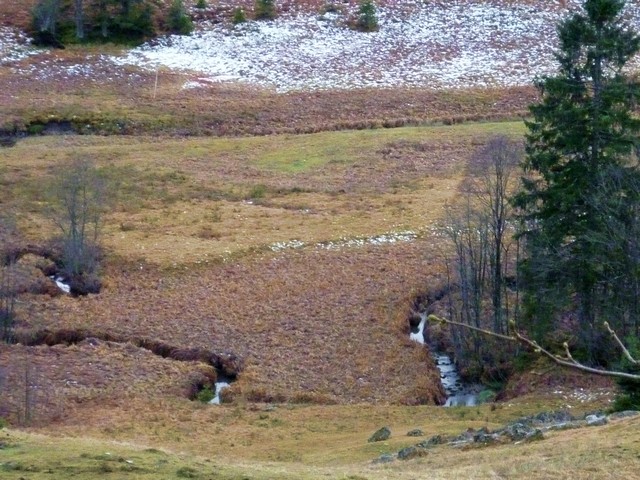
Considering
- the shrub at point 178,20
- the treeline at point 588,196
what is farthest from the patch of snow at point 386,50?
the treeline at point 588,196

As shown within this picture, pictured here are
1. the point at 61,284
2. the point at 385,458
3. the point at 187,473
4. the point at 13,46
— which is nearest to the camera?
the point at 187,473

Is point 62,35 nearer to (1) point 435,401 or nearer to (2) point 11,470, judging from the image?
(1) point 435,401

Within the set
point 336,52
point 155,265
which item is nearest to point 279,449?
point 155,265

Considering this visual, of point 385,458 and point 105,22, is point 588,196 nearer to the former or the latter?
point 385,458

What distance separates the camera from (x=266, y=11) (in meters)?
75.9

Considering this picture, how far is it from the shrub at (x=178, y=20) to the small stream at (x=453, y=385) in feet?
146

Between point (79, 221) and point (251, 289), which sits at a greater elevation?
point (79, 221)

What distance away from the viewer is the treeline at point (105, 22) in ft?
235

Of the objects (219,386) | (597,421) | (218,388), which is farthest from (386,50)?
(597,421)

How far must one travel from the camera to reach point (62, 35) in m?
72.0

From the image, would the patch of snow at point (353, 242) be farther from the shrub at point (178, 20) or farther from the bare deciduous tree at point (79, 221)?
the shrub at point (178, 20)

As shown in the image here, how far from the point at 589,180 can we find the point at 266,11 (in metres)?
50.5

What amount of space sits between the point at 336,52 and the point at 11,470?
194 feet

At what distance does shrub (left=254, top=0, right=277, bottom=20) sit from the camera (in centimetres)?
7588
